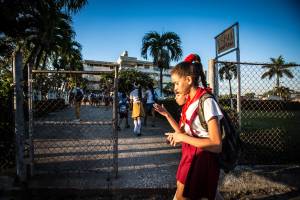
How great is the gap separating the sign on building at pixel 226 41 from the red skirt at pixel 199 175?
9.06 feet

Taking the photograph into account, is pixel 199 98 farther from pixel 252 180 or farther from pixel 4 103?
pixel 4 103

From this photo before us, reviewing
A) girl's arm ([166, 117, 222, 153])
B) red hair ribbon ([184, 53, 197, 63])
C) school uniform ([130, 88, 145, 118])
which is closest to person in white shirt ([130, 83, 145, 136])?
school uniform ([130, 88, 145, 118])

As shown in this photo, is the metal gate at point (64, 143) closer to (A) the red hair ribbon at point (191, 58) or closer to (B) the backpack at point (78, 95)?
(A) the red hair ribbon at point (191, 58)

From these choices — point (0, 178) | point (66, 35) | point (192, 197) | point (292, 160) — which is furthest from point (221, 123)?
point (66, 35)

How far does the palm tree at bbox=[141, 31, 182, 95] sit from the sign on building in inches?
948

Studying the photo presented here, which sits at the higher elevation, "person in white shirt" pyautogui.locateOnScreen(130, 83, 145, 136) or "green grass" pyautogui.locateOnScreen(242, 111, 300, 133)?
"person in white shirt" pyautogui.locateOnScreen(130, 83, 145, 136)

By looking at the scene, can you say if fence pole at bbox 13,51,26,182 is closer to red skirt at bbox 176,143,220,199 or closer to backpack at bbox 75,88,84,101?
red skirt at bbox 176,143,220,199

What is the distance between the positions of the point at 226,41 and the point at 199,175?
3087 millimetres

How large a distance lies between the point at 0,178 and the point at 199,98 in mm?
3581

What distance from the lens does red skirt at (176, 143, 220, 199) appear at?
2.22m

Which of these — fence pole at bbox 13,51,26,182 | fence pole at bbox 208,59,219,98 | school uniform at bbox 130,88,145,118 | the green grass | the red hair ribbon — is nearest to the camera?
the red hair ribbon

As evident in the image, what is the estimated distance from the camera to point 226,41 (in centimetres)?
471

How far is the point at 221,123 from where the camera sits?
220cm

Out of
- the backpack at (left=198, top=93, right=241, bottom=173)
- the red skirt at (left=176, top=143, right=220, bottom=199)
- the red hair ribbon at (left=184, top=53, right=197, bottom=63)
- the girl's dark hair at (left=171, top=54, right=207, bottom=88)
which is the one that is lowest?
the red skirt at (left=176, top=143, right=220, bottom=199)
